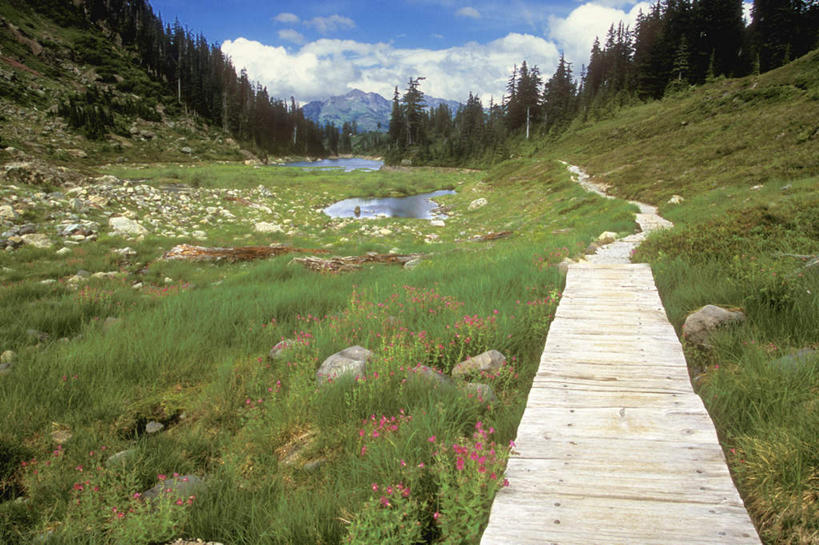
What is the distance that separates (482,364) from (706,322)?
2908 millimetres

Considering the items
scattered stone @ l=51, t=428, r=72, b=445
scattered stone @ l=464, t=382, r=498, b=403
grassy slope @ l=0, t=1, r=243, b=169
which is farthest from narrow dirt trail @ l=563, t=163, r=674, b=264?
grassy slope @ l=0, t=1, r=243, b=169

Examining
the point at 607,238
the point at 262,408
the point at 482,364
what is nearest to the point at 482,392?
the point at 482,364

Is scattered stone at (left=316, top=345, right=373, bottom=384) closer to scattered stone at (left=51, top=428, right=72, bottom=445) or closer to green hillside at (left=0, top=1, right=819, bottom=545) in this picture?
green hillside at (left=0, top=1, right=819, bottom=545)

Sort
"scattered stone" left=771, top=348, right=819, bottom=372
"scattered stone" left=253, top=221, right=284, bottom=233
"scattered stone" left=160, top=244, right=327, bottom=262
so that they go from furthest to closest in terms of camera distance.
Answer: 1. "scattered stone" left=253, top=221, right=284, bottom=233
2. "scattered stone" left=160, top=244, right=327, bottom=262
3. "scattered stone" left=771, top=348, right=819, bottom=372

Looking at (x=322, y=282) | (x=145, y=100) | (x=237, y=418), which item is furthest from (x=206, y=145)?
(x=237, y=418)

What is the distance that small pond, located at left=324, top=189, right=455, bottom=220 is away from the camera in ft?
107

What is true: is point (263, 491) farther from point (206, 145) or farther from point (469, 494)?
point (206, 145)

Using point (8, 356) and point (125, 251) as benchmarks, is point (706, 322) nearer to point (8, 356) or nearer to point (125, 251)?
point (8, 356)

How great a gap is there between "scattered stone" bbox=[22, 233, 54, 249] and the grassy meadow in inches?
101

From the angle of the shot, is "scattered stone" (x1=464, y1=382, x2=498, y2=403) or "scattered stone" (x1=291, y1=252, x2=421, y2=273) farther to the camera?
"scattered stone" (x1=291, y1=252, x2=421, y2=273)

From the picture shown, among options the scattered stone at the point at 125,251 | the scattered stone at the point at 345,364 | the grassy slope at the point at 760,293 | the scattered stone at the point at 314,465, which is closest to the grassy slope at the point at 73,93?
the scattered stone at the point at 125,251

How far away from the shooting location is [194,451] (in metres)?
3.75

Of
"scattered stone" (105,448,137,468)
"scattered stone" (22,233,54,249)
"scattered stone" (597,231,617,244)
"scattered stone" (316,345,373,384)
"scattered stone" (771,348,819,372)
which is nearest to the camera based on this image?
Answer: "scattered stone" (105,448,137,468)

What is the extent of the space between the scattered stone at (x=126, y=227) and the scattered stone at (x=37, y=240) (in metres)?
2.25
